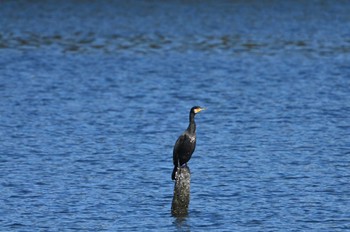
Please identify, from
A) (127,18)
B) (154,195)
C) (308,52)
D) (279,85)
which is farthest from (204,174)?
(127,18)

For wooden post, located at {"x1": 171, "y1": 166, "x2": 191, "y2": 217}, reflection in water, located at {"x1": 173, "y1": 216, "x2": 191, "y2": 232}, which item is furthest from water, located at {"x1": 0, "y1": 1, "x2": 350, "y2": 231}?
wooden post, located at {"x1": 171, "y1": 166, "x2": 191, "y2": 217}

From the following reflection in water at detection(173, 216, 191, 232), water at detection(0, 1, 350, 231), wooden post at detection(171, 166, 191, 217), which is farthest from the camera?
water at detection(0, 1, 350, 231)

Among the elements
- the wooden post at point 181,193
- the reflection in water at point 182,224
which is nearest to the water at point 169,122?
the reflection in water at point 182,224

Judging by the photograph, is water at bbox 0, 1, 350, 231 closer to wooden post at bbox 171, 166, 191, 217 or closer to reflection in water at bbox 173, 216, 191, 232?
reflection in water at bbox 173, 216, 191, 232

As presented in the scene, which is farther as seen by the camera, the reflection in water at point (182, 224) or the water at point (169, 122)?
the water at point (169, 122)

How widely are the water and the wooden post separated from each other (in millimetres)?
228

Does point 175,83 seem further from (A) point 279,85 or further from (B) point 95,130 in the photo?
(B) point 95,130

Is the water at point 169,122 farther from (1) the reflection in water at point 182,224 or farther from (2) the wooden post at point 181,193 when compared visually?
(2) the wooden post at point 181,193

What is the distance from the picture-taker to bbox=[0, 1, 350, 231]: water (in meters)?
20.5

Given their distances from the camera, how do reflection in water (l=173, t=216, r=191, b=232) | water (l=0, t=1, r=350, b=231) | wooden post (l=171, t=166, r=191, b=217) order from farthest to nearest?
1. water (l=0, t=1, r=350, b=231)
2. wooden post (l=171, t=166, r=191, b=217)
3. reflection in water (l=173, t=216, r=191, b=232)

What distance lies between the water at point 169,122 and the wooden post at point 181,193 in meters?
0.23

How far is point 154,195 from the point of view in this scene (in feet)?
71.5

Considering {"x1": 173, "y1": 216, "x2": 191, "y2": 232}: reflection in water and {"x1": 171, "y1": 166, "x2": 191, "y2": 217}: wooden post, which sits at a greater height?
{"x1": 171, "y1": 166, "x2": 191, "y2": 217}: wooden post

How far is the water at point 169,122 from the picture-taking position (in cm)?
2055
